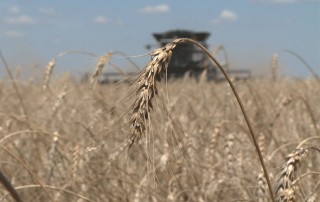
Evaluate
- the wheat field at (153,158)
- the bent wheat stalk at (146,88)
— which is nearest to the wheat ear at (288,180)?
the wheat field at (153,158)

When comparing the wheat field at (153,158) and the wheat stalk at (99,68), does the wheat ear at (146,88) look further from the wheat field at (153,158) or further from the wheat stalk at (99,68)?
the wheat stalk at (99,68)

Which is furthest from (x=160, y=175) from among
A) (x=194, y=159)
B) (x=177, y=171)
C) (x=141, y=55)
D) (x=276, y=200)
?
(x=141, y=55)

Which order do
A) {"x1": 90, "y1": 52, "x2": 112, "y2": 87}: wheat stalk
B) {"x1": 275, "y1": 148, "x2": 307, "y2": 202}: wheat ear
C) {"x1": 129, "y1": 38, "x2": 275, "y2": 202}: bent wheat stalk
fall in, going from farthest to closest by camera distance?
{"x1": 90, "y1": 52, "x2": 112, "y2": 87}: wheat stalk < {"x1": 275, "y1": 148, "x2": 307, "y2": 202}: wheat ear < {"x1": 129, "y1": 38, "x2": 275, "y2": 202}: bent wheat stalk

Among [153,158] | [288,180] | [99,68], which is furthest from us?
[99,68]

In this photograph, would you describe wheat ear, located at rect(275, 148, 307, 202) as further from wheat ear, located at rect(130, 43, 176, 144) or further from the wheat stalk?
the wheat stalk

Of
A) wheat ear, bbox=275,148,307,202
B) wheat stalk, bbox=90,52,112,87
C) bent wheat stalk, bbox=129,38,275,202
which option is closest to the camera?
bent wheat stalk, bbox=129,38,275,202

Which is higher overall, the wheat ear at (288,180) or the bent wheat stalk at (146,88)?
the bent wheat stalk at (146,88)

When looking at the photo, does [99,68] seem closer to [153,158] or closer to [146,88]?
[146,88]

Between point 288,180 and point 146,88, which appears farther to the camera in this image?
point 288,180

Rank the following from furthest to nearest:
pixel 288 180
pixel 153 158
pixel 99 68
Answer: pixel 99 68, pixel 288 180, pixel 153 158

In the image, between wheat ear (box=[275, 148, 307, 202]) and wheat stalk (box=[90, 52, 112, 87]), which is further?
wheat stalk (box=[90, 52, 112, 87])

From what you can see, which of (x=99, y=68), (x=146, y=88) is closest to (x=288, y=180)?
(x=146, y=88)

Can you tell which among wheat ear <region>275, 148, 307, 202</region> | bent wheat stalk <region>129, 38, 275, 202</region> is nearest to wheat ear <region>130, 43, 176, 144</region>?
bent wheat stalk <region>129, 38, 275, 202</region>

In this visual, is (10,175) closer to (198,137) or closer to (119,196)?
Result: (119,196)
